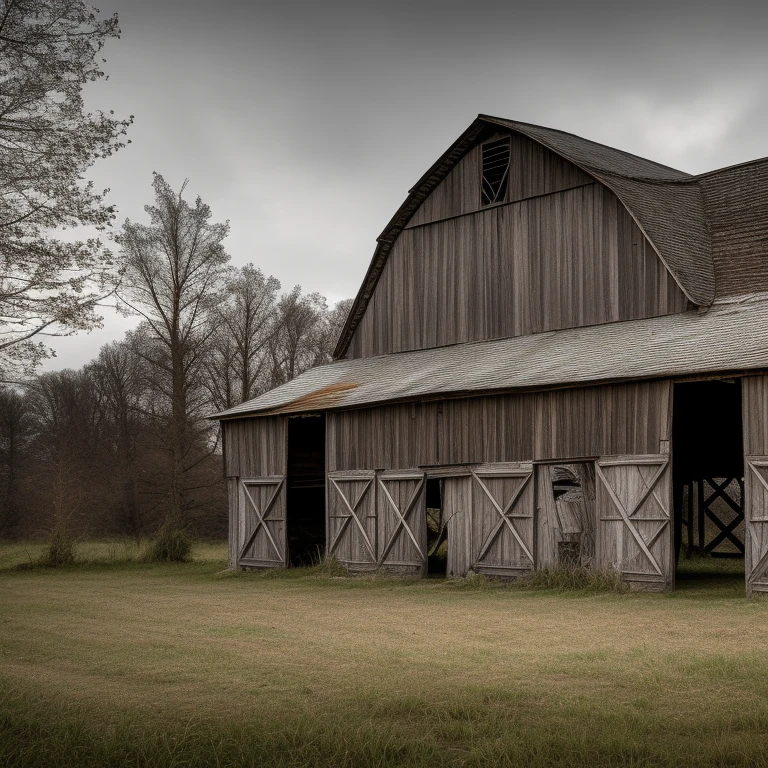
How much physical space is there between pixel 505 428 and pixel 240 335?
90.3 feet

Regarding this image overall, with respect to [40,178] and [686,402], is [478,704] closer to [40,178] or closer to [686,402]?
[40,178]

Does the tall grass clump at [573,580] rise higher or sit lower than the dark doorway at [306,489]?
lower

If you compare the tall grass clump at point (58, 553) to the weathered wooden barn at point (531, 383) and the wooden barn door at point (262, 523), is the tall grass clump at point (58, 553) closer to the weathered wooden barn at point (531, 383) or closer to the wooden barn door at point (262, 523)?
the weathered wooden barn at point (531, 383)

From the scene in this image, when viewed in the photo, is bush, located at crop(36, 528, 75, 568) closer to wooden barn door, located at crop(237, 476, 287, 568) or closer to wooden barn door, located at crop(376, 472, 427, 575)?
wooden barn door, located at crop(237, 476, 287, 568)

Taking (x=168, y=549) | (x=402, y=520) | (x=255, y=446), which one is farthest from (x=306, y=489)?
(x=402, y=520)

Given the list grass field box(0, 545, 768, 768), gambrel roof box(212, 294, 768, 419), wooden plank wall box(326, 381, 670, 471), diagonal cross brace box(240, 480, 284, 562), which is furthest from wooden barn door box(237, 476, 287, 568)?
grass field box(0, 545, 768, 768)

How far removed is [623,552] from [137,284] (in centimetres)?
2358

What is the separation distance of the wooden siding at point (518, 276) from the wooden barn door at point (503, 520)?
5.08 metres

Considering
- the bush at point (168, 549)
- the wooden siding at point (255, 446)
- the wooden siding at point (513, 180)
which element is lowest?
the bush at point (168, 549)

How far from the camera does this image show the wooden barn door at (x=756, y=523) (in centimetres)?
1659

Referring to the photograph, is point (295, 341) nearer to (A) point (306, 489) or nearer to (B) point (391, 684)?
(A) point (306, 489)

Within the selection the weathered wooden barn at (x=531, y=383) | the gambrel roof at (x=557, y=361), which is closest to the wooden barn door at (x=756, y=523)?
the weathered wooden barn at (x=531, y=383)

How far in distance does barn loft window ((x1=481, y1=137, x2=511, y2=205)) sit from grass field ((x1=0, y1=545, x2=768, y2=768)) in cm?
1239

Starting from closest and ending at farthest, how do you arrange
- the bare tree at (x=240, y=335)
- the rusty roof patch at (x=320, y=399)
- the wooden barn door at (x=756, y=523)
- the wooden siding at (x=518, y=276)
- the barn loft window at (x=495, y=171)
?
the wooden barn door at (x=756, y=523), the wooden siding at (x=518, y=276), the rusty roof patch at (x=320, y=399), the barn loft window at (x=495, y=171), the bare tree at (x=240, y=335)
